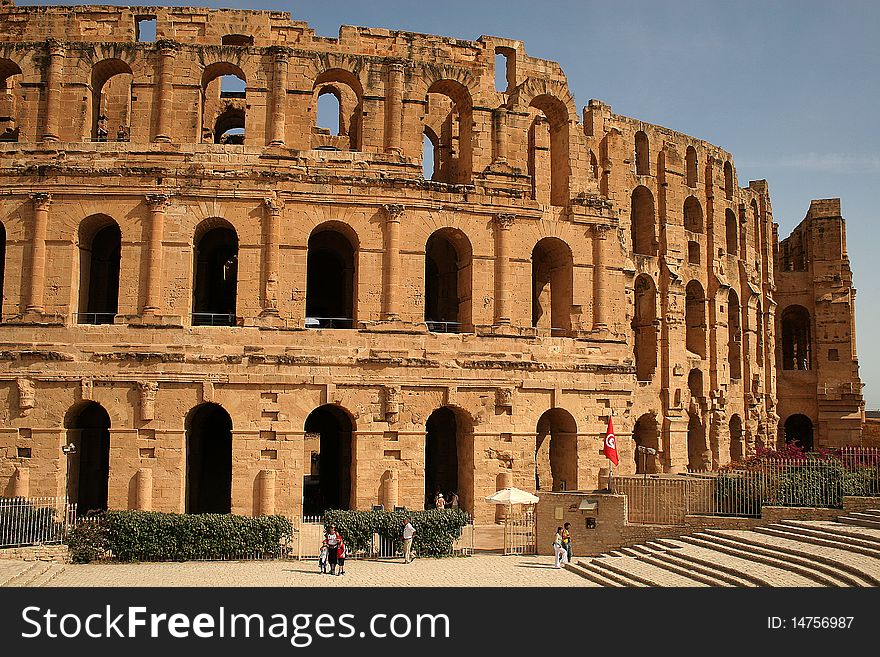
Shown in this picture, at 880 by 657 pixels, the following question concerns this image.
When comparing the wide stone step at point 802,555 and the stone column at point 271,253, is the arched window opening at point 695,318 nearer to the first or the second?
the wide stone step at point 802,555

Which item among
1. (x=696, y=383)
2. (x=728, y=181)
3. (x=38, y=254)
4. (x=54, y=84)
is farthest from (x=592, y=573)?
(x=728, y=181)

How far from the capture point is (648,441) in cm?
3706

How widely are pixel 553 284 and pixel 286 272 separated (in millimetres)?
10030

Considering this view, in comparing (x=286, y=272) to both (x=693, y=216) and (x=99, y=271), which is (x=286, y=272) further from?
(x=693, y=216)

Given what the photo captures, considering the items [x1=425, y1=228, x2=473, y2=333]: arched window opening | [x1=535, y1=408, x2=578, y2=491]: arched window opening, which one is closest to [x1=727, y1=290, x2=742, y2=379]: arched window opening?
[x1=535, y1=408, x2=578, y2=491]: arched window opening

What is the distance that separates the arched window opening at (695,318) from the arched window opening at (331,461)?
18259 mm

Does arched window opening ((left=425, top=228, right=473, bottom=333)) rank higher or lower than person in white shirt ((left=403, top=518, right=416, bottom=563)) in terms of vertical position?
higher

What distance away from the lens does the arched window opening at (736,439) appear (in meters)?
42.2

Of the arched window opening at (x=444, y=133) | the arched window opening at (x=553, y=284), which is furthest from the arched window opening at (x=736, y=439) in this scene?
the arched window opening at (x=444, y=133)

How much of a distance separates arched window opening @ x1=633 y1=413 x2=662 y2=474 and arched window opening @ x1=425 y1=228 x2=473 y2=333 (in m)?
10.8

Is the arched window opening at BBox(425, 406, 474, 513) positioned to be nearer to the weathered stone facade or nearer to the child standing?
the weathered stone facade

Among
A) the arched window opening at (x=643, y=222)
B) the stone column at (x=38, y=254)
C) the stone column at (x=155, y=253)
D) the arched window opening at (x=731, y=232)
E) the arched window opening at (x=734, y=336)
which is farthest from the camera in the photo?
the arched window opening at (x=731, y=232)

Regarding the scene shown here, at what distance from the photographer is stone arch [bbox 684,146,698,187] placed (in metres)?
41.1

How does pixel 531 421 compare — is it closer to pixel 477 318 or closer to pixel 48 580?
pixel 477 318
